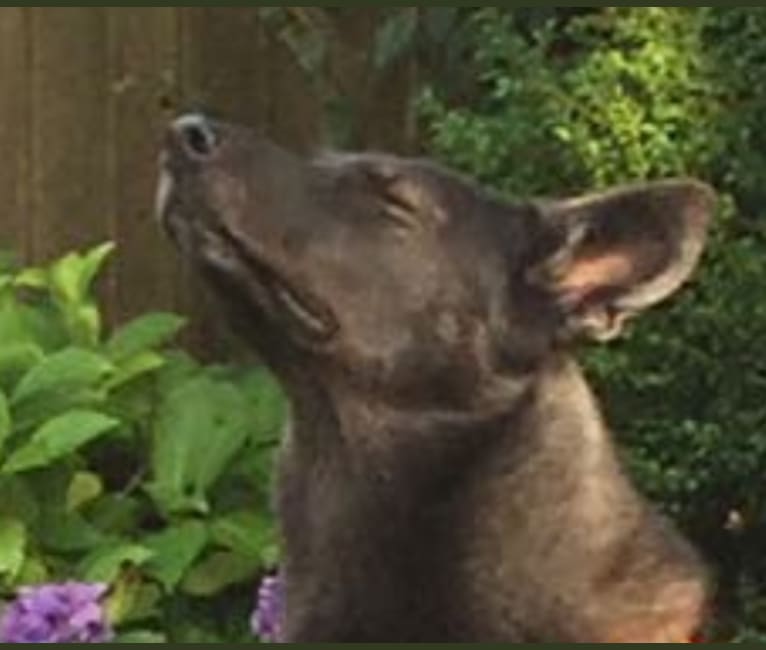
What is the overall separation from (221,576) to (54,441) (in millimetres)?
524

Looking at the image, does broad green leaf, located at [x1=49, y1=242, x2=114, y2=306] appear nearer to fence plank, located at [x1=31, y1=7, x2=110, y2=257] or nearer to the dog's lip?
fence plank, located at [x1=31, y1=7, x2=110, y2=257]

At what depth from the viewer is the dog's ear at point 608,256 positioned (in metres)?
5.98

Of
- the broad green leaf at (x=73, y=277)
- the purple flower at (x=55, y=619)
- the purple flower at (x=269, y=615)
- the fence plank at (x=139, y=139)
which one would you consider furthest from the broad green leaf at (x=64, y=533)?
the purple flower at (x=55, y=619)

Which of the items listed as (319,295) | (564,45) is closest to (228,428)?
(564,45)

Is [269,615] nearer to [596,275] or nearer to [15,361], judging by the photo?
[596,275]

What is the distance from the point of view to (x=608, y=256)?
603 centimetres

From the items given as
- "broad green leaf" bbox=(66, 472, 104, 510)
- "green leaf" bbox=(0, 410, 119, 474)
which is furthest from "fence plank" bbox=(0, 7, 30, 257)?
"green leaf" bbox=(0, 410, 119, 474)

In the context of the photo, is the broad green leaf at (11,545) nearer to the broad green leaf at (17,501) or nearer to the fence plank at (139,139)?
the broad green leaf at (17,501)

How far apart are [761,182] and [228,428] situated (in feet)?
4.76

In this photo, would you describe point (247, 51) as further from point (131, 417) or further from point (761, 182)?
point (761, 182)

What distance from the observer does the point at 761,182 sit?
28.7 feet

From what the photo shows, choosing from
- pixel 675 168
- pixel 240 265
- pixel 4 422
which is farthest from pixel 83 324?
pixel 240 265

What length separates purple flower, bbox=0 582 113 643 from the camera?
6766 millimetres

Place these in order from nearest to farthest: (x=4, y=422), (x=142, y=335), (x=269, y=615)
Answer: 1. (x=269, y=615)
2. (x=4, y=422)
3. (x=142, y=335)
